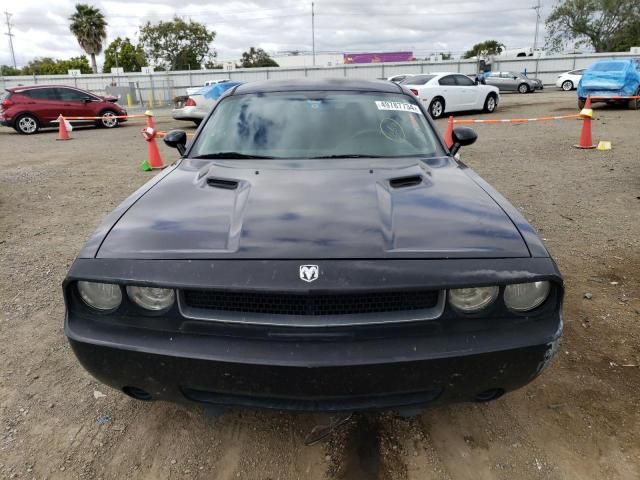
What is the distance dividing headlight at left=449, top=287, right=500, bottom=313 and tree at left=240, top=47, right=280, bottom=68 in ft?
255

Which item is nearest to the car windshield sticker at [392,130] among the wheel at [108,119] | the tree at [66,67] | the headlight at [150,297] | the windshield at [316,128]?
the windshield at [316,128]

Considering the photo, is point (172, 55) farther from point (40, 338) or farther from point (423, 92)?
point (40, 338)

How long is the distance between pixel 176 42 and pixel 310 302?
59.8m

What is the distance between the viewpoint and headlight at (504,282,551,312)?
1.86 metres

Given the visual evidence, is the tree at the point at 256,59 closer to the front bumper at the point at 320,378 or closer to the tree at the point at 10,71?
the tree at the point at 10,71

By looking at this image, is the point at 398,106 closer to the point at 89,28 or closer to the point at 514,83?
the point at 514,83

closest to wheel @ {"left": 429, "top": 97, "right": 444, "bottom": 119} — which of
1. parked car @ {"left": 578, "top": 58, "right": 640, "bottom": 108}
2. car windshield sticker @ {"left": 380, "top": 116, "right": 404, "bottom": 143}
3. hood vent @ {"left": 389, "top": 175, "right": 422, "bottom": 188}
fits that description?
parked car @ {"left": 578, "top": 58, "right": 640, "bottom": 108}

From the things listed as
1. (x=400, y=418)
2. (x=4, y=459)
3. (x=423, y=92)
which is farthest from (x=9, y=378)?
(x=423, y=92)

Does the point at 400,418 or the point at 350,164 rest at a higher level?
the point at 350,164

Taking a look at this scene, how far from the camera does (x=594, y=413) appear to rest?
2.44 m

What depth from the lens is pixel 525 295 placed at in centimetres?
188

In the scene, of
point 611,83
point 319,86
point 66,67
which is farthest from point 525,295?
point 66,67

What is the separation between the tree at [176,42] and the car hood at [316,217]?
57616 mm

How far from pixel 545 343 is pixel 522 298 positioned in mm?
181
